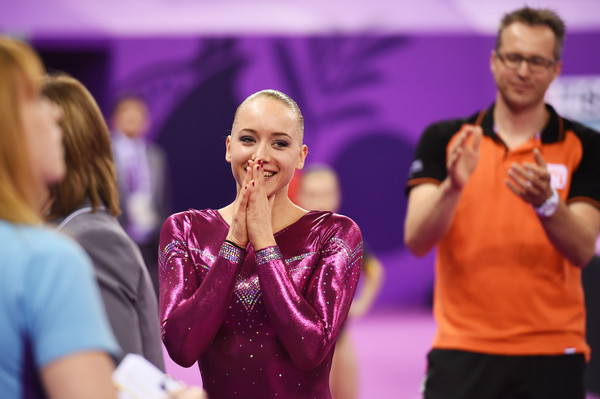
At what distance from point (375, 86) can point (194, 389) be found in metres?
7.47

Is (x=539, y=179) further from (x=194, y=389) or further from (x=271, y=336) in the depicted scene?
(x=194, y=389)

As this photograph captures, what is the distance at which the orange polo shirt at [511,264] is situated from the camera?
2.80 meters

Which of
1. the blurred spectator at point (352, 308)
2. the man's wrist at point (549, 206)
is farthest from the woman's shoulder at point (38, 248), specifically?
the blurred spectator at point (352, 308)

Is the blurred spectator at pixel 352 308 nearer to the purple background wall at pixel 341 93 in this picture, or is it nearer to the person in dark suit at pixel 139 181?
the person in dark suit at pixel 139 181

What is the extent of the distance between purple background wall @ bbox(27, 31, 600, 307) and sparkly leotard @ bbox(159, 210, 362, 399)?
6.20 m

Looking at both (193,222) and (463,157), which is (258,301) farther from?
(463,157)

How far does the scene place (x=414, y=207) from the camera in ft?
9.60

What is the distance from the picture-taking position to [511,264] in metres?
2.83

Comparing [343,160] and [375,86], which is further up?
[375,86]

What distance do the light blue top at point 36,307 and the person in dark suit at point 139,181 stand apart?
18.0ft

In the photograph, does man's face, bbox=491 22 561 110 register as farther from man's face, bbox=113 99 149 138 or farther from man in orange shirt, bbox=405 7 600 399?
man's face, bbox=113 99 149 138

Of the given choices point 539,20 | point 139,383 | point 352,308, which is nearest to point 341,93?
point 352,308

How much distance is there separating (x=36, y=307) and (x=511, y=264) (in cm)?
194

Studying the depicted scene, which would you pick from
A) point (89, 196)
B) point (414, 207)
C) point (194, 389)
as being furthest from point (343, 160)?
point (194, 389)
